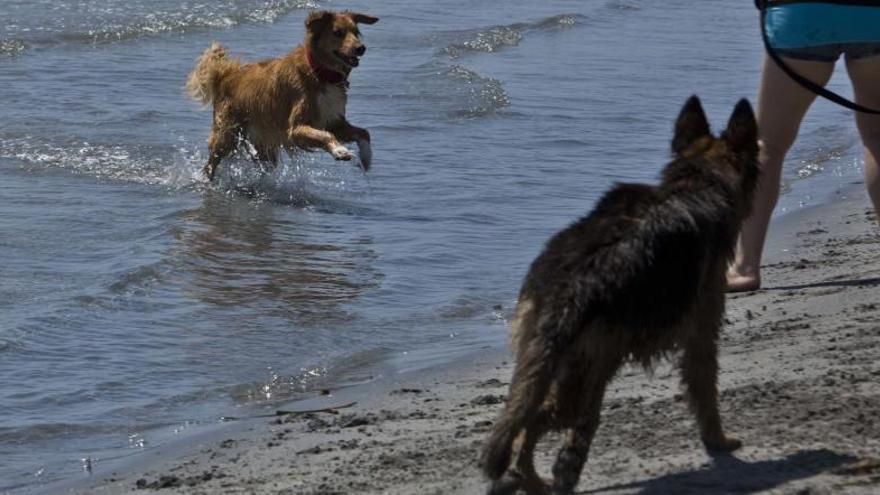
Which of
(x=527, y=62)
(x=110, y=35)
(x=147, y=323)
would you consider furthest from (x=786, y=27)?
(x=110, y=35)

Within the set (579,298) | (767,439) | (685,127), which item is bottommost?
(767,439)

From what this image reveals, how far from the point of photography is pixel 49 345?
718 centimetres

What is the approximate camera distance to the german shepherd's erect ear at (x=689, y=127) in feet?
17.1

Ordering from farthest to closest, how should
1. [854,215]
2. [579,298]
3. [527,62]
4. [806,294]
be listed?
[527,62]
[854,215]
[806,294]
[579,298]

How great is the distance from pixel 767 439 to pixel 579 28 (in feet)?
48.8

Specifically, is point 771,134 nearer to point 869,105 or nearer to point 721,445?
point 869,105

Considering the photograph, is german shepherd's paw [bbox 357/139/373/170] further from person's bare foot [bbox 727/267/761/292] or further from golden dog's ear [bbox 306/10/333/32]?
person's bare foot [bbox 727/267/761/292]

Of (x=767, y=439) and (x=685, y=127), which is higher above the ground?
(x=685, y=127)

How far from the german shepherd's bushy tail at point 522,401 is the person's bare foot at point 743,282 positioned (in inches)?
123

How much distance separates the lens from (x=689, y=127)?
5.24m

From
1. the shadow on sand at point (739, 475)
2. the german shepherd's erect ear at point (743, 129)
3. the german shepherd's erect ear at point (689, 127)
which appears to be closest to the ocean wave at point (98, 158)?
the german shepherd's erect ear at point (689, 127)

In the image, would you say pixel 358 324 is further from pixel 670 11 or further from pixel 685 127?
pixel 670 11

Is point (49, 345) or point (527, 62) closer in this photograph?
point (49, 345)

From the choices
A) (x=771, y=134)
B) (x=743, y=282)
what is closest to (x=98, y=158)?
(x=743, y=282)
